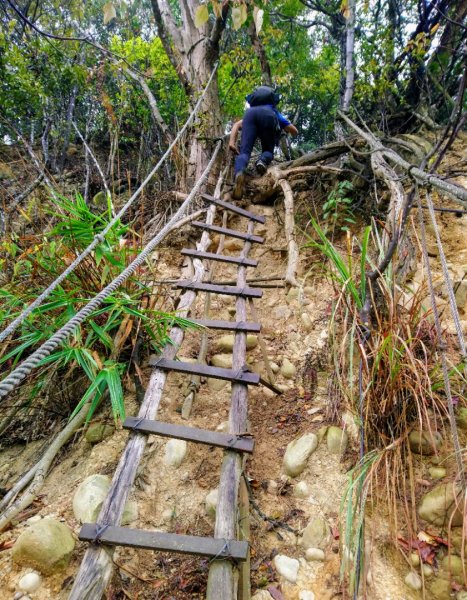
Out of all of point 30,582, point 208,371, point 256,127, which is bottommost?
point 30,582

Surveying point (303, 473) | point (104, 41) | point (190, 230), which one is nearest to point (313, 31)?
point (104, 41)

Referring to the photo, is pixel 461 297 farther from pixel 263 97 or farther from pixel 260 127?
pixel 263 97

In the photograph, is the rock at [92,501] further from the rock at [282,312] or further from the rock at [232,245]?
the rock at [232,245]

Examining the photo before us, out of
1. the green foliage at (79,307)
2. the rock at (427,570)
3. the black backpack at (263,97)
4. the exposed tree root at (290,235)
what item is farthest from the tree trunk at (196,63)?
the rock at (427,570)

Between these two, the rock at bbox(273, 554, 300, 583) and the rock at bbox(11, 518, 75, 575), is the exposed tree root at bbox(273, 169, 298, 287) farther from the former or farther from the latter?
the rock at bbox(11, 518, 75, 575)

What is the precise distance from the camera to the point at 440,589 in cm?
121

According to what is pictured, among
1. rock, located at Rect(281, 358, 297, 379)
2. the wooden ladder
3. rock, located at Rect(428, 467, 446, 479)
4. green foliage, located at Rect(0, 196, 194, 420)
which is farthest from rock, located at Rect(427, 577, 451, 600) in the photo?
green foliage, located at Rect(0, 196, 194, 420)

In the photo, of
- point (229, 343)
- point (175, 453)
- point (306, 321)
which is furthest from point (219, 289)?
point (175, 453)

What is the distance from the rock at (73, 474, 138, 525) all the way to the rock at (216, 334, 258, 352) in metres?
1.11

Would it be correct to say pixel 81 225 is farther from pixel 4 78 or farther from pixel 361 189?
pixel 4 78

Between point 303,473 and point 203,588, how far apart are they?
0.64 metres

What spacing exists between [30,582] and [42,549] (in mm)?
96

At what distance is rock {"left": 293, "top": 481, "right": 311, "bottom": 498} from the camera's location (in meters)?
1.62

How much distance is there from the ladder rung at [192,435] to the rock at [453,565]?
75 centimetres
